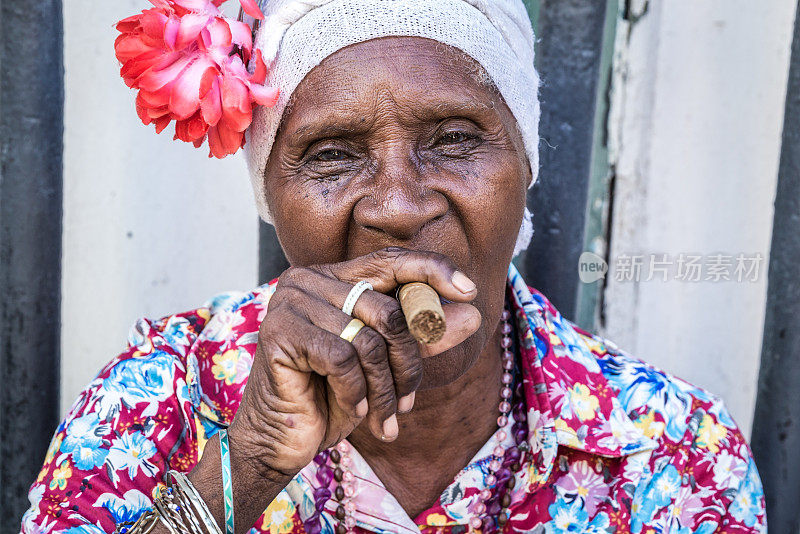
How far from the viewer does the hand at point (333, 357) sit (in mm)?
1481

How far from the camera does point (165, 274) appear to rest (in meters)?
3.27

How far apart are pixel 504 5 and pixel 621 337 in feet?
5.62

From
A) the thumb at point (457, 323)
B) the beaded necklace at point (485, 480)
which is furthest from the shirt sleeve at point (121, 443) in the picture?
the thumb at point (457, 323)

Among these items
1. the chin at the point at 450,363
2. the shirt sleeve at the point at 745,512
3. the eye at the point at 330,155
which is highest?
the eye at the point at 330,155

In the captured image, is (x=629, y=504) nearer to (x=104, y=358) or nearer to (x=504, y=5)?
(x=504, y=5)

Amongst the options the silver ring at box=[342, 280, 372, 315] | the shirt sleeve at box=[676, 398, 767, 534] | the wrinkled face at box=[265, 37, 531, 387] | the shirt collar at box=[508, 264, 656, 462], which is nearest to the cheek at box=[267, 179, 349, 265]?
the wrinkled face at box=[265, 37, 531, 387]

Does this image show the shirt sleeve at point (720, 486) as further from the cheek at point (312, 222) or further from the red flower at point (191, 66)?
the red flower at point (191, 66)

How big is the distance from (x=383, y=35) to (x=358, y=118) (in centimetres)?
20

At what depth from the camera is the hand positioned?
1.48 metres

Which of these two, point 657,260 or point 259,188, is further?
point 657,260

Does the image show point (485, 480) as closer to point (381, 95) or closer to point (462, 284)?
point (462, 284)

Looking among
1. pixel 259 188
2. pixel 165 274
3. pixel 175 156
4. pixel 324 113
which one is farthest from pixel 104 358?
pixel 324 113

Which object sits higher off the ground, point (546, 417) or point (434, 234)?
point (434, 234)

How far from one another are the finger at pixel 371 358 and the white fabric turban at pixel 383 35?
648mm
